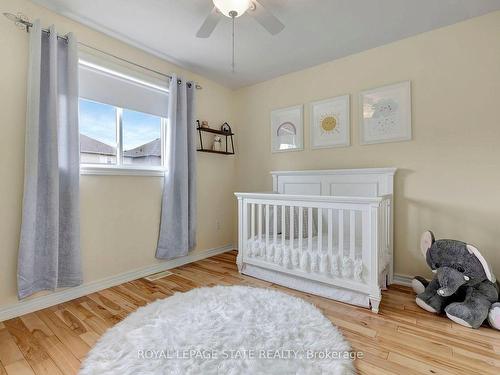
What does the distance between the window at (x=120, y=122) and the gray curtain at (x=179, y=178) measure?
0.14 metres

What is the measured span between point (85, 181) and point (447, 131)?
316 cm

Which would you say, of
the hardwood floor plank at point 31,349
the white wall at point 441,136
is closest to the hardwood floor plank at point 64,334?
the hardwood floor plank at point 31,349

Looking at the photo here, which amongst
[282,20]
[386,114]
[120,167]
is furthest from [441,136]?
[120,167]

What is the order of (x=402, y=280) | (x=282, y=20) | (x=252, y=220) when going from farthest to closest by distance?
1. (x=252, y=220)
2. (x=402, y=280)
3. (x=282, y=20)

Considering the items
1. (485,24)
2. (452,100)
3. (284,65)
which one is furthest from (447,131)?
(284,65)

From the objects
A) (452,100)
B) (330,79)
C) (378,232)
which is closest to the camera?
(378,232)

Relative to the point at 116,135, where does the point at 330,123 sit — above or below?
above

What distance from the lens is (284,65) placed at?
2859 millimetres

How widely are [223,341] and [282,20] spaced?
242cm

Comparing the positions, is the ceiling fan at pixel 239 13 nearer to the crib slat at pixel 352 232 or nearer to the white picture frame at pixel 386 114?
the white picture frame at pixel 386 114

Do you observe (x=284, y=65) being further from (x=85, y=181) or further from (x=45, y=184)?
(x=45, y=184)

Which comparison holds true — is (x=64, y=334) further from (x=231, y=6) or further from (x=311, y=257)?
(x=231, y=6)

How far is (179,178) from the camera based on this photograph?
278 centimetres

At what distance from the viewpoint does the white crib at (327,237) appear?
1.89 m
